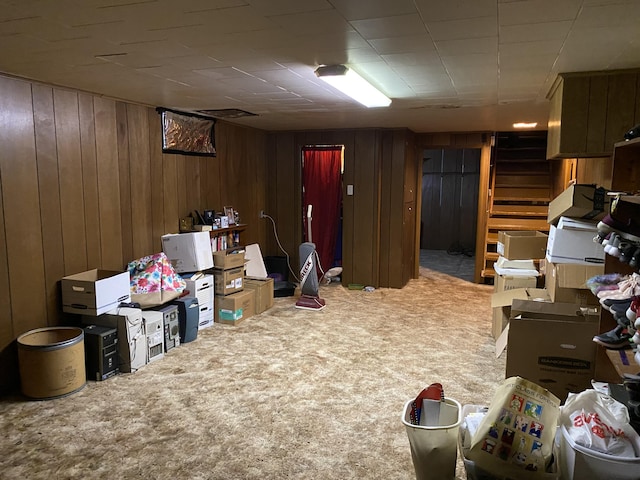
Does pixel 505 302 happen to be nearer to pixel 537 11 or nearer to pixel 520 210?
pixel 537 11

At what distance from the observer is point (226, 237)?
5.59 m

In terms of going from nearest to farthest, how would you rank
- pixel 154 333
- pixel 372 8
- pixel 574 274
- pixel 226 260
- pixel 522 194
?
1. pixel 372 8
2. pixel 574 274
3. pixel 154 333
4. pixel 226 260
5. pixel 522 194

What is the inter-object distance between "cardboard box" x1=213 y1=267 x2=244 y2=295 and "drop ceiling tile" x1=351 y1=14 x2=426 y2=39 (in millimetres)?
3110

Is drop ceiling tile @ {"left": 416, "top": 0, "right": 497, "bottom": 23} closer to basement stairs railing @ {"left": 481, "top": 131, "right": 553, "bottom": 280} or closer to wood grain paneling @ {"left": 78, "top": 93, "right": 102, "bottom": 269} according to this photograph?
wood grain paneling @ {"left": 78, "top": 93, "right": 102, "bottom": 269}

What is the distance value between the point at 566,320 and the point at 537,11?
1846mm

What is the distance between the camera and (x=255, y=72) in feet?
9.95

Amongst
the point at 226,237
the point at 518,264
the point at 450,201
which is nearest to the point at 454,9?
the point at 518,264

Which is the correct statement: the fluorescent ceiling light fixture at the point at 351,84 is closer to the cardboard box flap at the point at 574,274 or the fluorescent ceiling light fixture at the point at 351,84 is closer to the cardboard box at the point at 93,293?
the cardboard box flap at the point at 574,274

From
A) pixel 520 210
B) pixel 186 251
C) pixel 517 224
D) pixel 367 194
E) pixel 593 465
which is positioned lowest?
pixel 593 465

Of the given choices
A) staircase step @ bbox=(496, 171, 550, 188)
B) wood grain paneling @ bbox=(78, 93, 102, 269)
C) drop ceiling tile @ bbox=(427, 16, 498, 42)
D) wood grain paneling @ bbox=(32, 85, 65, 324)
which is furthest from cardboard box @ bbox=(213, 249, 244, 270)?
staircase step @ bbox=(496, 171, 550, 188)

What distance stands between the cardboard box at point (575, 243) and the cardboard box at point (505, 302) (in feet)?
3.01

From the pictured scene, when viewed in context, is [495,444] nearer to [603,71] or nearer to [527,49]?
[527,49]

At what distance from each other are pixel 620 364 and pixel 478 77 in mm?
1993

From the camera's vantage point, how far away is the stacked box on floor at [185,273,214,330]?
445 centimetres
